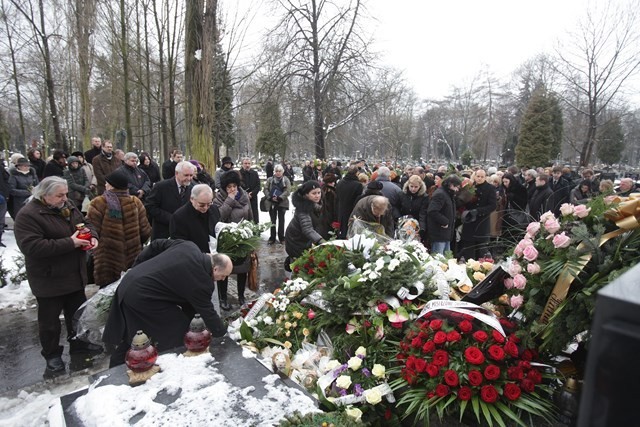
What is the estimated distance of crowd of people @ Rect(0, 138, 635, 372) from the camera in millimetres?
3250

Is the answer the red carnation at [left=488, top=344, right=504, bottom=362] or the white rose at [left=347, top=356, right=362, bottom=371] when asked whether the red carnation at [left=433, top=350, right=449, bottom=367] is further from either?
the white rose at [left=347, top=356, right=362, bottom=371]

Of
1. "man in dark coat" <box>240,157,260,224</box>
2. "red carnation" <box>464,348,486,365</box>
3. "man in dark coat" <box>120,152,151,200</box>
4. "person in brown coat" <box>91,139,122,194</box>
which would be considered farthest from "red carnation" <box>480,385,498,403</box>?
"person in brown coat" <box>91,139,122,194</box>

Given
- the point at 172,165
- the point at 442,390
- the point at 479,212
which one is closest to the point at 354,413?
the point at 442,390

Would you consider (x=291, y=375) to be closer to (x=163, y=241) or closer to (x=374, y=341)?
(x=374, y=341)

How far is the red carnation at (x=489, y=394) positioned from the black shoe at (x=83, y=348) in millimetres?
3851

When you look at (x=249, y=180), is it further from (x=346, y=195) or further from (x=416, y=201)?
(x=416, y=201)

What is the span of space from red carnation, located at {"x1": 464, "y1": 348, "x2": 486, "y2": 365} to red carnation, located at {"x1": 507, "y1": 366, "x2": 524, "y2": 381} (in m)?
0.18

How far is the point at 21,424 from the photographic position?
3.12 meters

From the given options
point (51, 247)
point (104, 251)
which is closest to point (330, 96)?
point (104, 251)

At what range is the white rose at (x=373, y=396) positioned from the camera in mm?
2590

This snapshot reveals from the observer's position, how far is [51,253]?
3.67 m

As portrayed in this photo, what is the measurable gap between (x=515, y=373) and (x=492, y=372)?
151 millimetres

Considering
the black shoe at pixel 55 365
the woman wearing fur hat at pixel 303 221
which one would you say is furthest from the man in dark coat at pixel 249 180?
the black shoe at pixel 55 365

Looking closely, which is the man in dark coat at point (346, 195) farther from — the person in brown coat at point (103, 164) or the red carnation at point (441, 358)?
the person in brown coat at point (103, 164)
